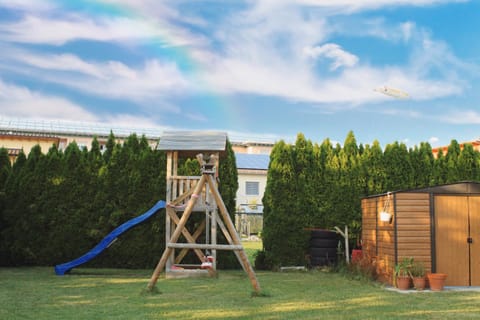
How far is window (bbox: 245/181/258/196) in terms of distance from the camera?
32.8 m

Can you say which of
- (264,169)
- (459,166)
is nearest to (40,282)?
(459,166)

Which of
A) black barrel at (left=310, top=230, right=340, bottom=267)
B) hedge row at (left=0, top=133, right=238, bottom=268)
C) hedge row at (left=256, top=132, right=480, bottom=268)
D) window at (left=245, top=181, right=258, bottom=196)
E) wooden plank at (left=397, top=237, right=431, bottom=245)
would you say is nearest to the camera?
wooden plank at (left=397, top=237, right=431, bottom=245)

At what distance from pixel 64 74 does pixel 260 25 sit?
7.43 metres

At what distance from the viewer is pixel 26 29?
13719mm

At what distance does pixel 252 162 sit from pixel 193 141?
71.0 ft


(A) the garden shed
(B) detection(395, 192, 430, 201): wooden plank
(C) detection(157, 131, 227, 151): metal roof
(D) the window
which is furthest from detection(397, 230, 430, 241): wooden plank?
(D) the window

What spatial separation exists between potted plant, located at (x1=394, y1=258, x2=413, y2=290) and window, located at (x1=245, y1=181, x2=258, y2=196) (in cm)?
2242

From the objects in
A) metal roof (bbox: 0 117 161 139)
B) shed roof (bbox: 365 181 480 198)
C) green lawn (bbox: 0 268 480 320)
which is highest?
metal roof (bbox: 0 117 161 139)

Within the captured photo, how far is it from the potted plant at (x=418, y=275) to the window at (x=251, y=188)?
22.4 m

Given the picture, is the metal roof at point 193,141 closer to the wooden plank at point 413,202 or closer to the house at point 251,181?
the wooden plank at point 413,202

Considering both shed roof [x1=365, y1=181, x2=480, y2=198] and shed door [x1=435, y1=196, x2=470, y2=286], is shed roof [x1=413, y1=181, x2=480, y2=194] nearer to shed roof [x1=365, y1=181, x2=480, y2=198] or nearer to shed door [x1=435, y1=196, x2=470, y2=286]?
shed roof [x1=365, y1=181, x2=480, y2=198]

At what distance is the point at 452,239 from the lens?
10.7m

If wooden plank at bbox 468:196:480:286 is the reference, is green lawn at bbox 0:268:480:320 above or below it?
below

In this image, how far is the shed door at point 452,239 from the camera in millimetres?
10664
